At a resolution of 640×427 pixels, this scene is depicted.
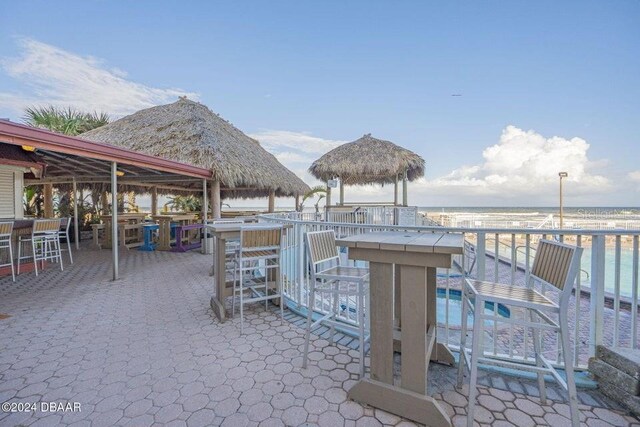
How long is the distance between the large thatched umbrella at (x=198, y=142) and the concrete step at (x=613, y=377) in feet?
27.8

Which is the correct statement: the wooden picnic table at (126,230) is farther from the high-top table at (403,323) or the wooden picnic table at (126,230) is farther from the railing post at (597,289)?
the railing post at (597,289)

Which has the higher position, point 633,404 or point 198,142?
point 198,142

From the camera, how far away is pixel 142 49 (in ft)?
32.7

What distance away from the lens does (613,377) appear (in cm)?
194

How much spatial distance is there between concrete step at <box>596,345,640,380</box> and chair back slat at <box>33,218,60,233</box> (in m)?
8.73

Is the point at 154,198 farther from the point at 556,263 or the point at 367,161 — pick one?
the point at 556,263

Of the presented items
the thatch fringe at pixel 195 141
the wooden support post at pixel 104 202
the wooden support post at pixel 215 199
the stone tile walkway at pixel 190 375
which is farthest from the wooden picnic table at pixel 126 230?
the stone tile walkway at pixel 190 375

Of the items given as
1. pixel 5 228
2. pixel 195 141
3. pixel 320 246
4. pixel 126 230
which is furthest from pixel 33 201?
pixel 320 246

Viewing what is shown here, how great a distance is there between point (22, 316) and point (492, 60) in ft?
45.5

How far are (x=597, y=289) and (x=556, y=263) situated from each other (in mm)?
790

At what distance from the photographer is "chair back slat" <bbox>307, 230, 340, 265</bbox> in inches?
92.3

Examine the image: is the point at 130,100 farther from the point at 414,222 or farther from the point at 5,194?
the point at 414,222

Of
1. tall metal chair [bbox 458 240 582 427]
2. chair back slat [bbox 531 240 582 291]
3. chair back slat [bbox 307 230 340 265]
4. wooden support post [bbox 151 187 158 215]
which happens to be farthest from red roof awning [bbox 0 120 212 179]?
wooden support post [bbox 151 187 158 215]

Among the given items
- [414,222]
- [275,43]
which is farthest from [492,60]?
[275,43]
